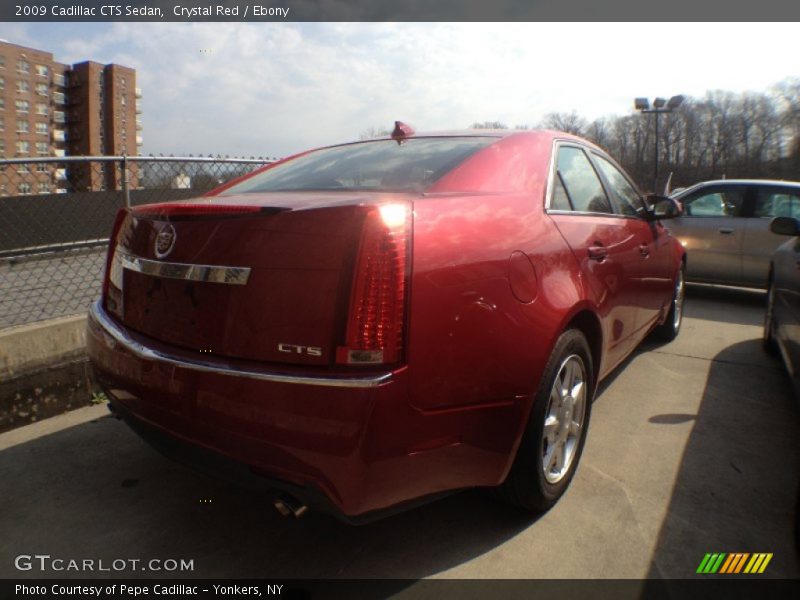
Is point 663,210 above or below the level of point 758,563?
above

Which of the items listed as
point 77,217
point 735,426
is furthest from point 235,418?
point 77,217

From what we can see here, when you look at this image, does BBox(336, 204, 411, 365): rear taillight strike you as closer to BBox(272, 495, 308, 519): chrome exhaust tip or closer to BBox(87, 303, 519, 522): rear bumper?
BBox(87, 303, 519, 522): rear bumper

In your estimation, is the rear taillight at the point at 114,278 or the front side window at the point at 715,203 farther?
the front side window at the point at 715,203

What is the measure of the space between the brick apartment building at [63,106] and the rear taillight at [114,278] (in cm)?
5720

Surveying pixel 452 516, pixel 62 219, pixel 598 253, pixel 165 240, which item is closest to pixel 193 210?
pixel 165 240

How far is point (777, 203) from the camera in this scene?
6926mm

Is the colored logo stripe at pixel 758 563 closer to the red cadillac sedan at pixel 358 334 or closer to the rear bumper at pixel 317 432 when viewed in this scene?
the red cadillac sedan at pixel 358 334

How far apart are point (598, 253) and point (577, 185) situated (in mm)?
420

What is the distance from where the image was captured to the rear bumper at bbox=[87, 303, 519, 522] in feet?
5.33

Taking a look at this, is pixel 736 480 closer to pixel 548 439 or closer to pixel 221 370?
pixel 548 439

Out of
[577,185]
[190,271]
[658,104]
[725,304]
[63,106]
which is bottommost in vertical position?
[725,304]

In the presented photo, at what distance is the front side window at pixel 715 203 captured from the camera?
722 cm

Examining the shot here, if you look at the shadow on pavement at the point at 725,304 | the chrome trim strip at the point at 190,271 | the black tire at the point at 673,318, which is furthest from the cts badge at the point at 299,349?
the shadow on pavement at the point at 725,304

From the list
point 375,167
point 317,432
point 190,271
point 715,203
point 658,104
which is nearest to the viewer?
point 317,432
